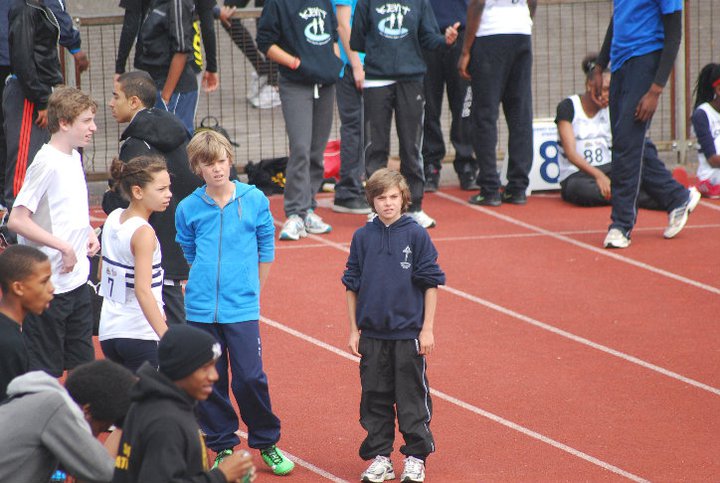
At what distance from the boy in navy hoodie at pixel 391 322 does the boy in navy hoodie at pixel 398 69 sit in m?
4.44

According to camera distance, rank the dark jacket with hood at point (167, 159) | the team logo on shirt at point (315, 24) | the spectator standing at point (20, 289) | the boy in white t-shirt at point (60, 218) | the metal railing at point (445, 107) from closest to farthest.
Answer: the spectator standing at point (20, 289), the boy in white t-shirt at point (60, 218), the dark jacket with hood at point (167, 159), the team logo on shirt at point (315, 24), the metal railing at point (445, 107)

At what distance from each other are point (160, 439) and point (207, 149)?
2.33 m

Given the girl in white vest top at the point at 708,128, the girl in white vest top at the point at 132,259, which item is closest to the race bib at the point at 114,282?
the girl in white vest top at the point at 132,259

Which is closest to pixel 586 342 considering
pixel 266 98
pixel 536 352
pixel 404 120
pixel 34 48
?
pixel 536 352

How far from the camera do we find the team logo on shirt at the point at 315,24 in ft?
32.1

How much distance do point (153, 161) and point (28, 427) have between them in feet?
6.53

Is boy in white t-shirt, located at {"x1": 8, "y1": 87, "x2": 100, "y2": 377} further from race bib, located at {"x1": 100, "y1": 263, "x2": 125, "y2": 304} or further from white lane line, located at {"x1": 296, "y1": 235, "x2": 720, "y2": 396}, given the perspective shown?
white lane line, located at {"x1": 296, "y1": 235, "x2": 720, "y2": 396}

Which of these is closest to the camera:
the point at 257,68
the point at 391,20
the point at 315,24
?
the point at 315,24

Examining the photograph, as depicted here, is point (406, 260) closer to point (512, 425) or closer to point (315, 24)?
point (512, 425)

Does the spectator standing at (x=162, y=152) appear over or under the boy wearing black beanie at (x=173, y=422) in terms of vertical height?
over

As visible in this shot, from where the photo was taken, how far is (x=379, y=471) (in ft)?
18.9

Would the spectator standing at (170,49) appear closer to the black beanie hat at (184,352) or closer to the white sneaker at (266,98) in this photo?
the white sneaker at (266,98)

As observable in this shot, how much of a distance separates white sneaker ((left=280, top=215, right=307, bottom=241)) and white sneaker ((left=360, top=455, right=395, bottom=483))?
433 centimetres

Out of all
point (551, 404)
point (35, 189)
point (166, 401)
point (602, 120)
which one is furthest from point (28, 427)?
point (602, 120)
